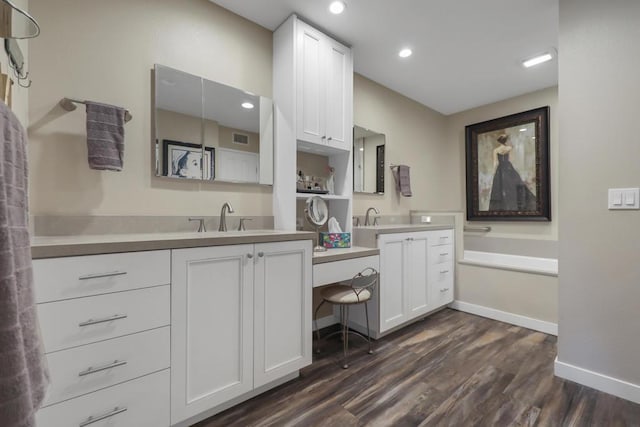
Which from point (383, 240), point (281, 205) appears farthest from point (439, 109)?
point (281, 205)

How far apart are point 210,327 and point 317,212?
47.2 inches

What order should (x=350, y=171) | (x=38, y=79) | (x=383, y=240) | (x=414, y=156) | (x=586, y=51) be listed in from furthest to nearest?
(x=414, y=156), (x=350, y=171), (x=383, y=240), (x=586, y=51), (x=38, y=79)

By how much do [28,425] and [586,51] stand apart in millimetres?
2975

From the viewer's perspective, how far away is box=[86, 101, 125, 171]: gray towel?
1.46 m

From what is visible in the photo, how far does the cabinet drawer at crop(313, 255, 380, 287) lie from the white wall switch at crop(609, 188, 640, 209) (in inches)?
59.2

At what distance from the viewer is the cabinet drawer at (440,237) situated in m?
2.88

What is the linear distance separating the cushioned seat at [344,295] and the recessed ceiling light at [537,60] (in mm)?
2759

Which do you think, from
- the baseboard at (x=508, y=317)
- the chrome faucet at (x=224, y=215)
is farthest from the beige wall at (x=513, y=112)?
the chrome faucet at (x=224, y=215)

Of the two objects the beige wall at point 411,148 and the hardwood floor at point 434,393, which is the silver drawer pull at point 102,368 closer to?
the hardwood floor at point 434,393

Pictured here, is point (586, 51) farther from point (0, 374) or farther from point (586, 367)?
point (0, 374)

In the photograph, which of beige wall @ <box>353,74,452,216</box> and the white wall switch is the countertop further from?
the white wall switch

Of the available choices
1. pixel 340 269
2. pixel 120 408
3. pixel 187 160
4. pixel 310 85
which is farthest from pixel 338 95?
pixel 120 408

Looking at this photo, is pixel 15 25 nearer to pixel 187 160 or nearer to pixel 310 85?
pixel 187 160

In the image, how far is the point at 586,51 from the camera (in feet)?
5.79
